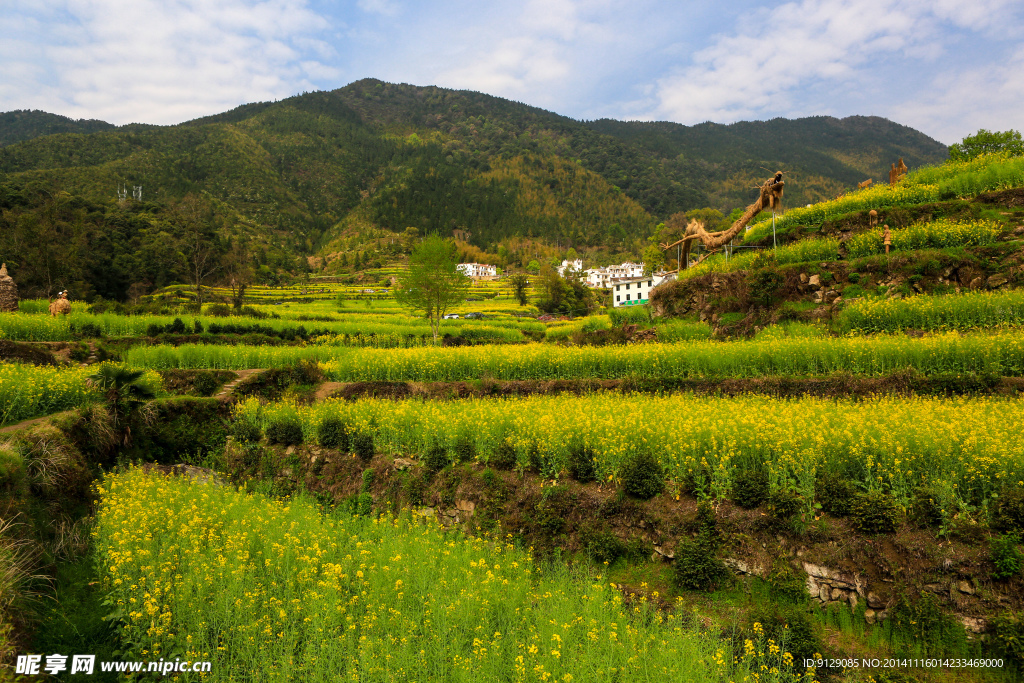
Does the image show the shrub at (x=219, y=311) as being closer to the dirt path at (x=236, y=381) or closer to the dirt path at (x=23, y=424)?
the dirt path at (x=236, y=381)

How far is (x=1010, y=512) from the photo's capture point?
5.70m

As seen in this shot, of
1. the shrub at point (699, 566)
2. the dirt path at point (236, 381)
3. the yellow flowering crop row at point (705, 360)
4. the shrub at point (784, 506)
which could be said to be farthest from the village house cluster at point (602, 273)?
the shrub at point (699, 566)

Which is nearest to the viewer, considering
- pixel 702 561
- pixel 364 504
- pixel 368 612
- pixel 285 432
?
pixel 368 612

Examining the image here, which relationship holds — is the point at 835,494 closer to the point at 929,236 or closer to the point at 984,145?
the point at 929,236

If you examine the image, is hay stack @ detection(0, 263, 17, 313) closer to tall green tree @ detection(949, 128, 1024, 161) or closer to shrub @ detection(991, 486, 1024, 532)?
shrub @ detection(991, 486, 1024, 532)

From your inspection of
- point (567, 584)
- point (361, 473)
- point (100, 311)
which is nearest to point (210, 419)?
Answer: point (361, 473)

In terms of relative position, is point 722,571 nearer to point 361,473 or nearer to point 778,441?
point 778,441

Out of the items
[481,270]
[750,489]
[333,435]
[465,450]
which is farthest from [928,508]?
[481,270]

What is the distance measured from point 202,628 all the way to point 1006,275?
72.1 ft

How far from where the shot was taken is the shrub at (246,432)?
1295cm

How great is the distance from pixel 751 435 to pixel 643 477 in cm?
203

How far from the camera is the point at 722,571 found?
6762mm

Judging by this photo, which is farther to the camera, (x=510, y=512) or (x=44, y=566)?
(x=510, y=512)

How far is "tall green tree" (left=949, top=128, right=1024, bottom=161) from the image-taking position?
2648 cm
